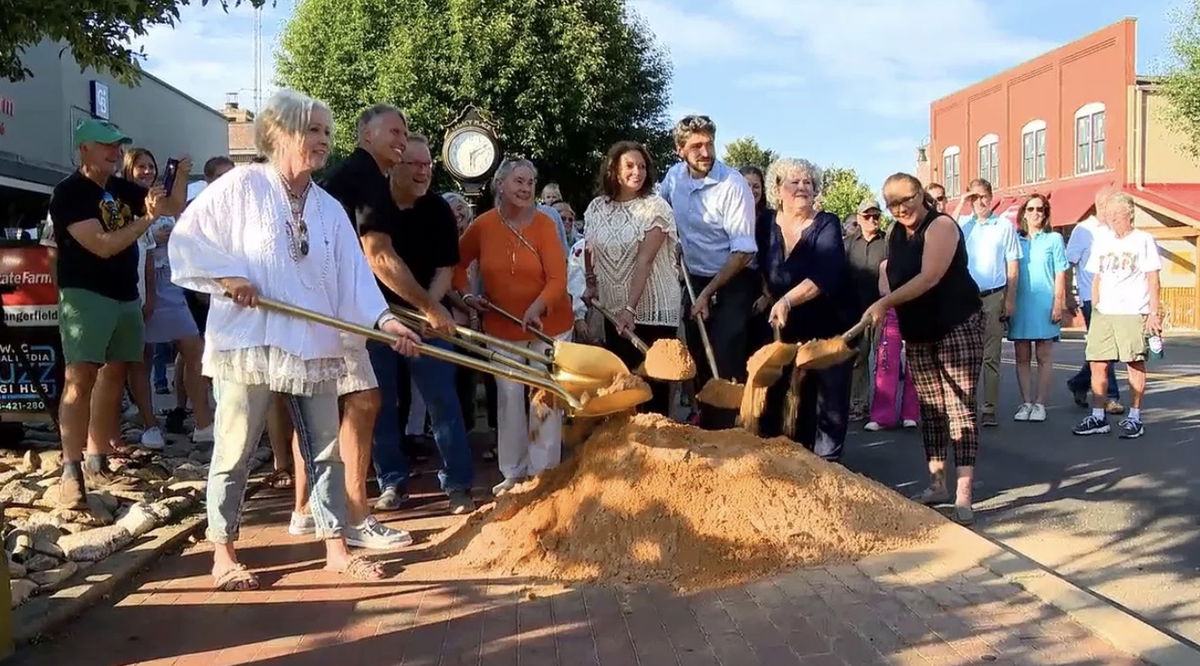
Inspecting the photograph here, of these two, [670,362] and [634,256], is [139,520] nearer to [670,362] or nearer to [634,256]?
[670,362]

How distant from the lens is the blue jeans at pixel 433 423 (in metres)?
5.70

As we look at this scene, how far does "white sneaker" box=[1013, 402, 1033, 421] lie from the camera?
29.9ft

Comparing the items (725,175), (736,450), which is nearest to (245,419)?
(736,450)

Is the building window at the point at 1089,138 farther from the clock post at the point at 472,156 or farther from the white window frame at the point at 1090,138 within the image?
the clock post at the point at 472,156

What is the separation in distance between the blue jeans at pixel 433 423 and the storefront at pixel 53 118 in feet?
38.9

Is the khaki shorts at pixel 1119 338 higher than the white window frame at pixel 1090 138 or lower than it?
lower

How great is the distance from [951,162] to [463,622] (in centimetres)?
4171

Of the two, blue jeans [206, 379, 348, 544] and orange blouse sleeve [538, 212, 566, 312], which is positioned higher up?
orange blouse sleeve [538, 212, 566, 312]

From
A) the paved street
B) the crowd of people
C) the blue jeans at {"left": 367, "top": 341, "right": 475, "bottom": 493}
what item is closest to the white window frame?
the paved street

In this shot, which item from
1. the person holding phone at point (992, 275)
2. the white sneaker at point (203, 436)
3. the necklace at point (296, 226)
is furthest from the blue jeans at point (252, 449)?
the person holding phone at point (992, 275)

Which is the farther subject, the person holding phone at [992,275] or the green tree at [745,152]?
the green tree at [745,152]

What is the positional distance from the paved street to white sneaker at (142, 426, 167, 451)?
15.4ft

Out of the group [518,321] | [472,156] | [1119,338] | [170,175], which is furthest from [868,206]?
[170,175]

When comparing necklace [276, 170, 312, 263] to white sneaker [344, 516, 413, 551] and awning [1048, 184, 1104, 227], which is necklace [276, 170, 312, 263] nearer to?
white sneaker [344, 516, 413, 551]
